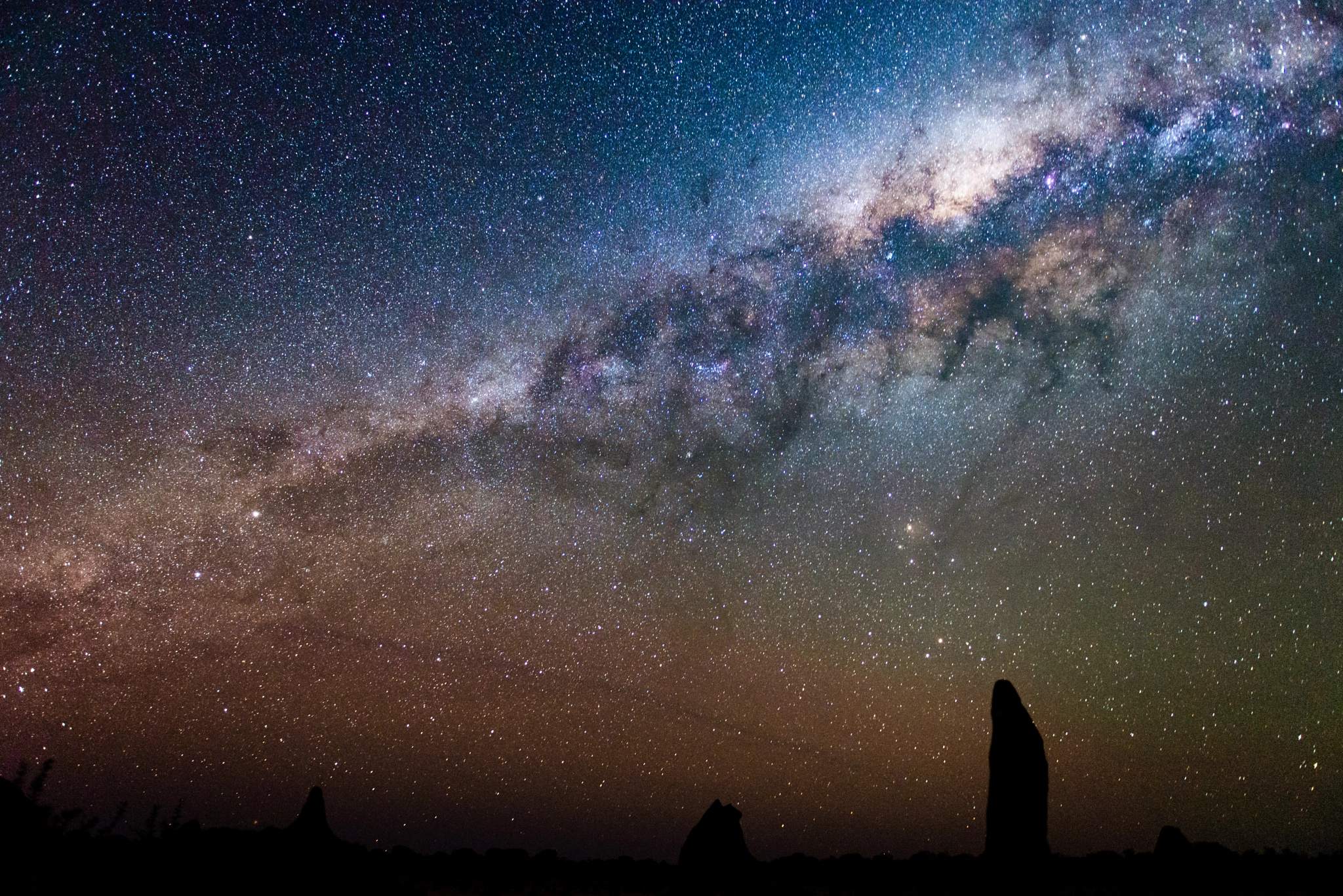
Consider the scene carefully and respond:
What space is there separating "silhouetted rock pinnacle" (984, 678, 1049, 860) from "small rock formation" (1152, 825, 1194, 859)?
486cm

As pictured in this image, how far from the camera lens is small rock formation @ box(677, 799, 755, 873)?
13.8m

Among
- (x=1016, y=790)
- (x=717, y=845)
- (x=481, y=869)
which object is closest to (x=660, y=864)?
(x=481, y=869)

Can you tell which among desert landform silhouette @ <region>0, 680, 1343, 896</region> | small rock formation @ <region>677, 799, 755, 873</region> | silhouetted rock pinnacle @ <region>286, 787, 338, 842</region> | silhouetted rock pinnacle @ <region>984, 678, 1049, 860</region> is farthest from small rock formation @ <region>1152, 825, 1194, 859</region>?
silhouetted rock pinnacle @ <region>286, 787, 338, 842</region>

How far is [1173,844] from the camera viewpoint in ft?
53.0

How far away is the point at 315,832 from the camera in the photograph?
38.2 feet

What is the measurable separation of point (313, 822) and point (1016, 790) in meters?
12.2

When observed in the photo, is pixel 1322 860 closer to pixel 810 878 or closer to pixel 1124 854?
pixel 1124 854

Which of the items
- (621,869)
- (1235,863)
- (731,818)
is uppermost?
(731,818)

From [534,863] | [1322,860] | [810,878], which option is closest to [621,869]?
[534,863]

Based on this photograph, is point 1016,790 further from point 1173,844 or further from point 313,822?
point 313,822

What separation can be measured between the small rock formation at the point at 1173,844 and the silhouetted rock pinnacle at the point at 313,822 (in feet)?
55.8

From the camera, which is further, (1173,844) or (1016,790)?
(1173,844)

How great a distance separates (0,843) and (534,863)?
14456 millimetres

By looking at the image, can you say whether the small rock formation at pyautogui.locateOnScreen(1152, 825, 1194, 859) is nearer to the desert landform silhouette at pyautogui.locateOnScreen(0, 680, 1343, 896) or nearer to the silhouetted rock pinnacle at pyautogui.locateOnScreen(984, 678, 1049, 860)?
the desert landform silhouette at pyautogui.locateOnScreen(0, 680, 1343, 896)
